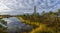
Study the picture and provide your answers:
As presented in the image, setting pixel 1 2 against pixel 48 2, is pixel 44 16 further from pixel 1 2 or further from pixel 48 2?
pixel 1 2

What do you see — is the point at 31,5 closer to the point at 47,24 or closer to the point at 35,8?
the point at 35,8

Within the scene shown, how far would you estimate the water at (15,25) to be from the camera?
274 centimetres

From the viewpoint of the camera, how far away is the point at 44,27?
2701mm

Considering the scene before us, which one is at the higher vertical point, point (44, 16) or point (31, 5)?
point (31, 5)

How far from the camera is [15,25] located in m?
2.75

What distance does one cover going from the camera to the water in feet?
8.98

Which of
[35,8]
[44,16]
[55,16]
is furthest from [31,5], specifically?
[55,16]

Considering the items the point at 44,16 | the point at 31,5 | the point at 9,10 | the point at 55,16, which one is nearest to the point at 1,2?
the point at 9,10

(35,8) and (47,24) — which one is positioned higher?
(35,8)

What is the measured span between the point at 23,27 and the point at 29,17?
227 mm

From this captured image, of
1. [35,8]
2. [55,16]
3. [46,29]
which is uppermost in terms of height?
[35,8]

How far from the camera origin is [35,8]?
280 centimetres

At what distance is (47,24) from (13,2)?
0.81 metres

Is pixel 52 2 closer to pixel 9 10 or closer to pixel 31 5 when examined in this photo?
pixel 31 5
